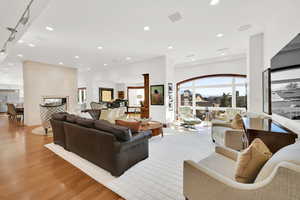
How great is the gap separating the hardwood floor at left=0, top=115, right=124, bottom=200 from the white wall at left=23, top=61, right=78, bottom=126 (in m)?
3.83

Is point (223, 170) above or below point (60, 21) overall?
below

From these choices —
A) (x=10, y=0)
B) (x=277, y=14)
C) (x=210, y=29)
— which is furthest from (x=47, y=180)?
(x=277, y=14)

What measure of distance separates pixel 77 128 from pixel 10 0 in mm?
2219

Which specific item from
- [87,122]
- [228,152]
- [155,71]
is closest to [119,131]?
[87,122]

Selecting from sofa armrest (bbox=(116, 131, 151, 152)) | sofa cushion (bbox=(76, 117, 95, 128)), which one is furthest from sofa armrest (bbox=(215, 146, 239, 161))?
sofa cushion (bbox=(76, 117, 95, 128))

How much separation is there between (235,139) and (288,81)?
1349 millimetres

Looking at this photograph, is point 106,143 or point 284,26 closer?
point 106,143

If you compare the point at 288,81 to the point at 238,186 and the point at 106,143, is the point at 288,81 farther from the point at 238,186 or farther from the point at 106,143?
the point at 106,143

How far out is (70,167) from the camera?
96.6 inches

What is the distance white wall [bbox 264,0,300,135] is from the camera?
1.95m

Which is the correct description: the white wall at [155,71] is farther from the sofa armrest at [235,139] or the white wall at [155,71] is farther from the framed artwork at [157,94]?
the sofa armrest at [235,139]

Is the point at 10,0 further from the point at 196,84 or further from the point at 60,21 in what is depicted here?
the point at 196,84

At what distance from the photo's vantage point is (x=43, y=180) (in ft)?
6.82

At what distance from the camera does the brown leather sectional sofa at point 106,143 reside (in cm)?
210
